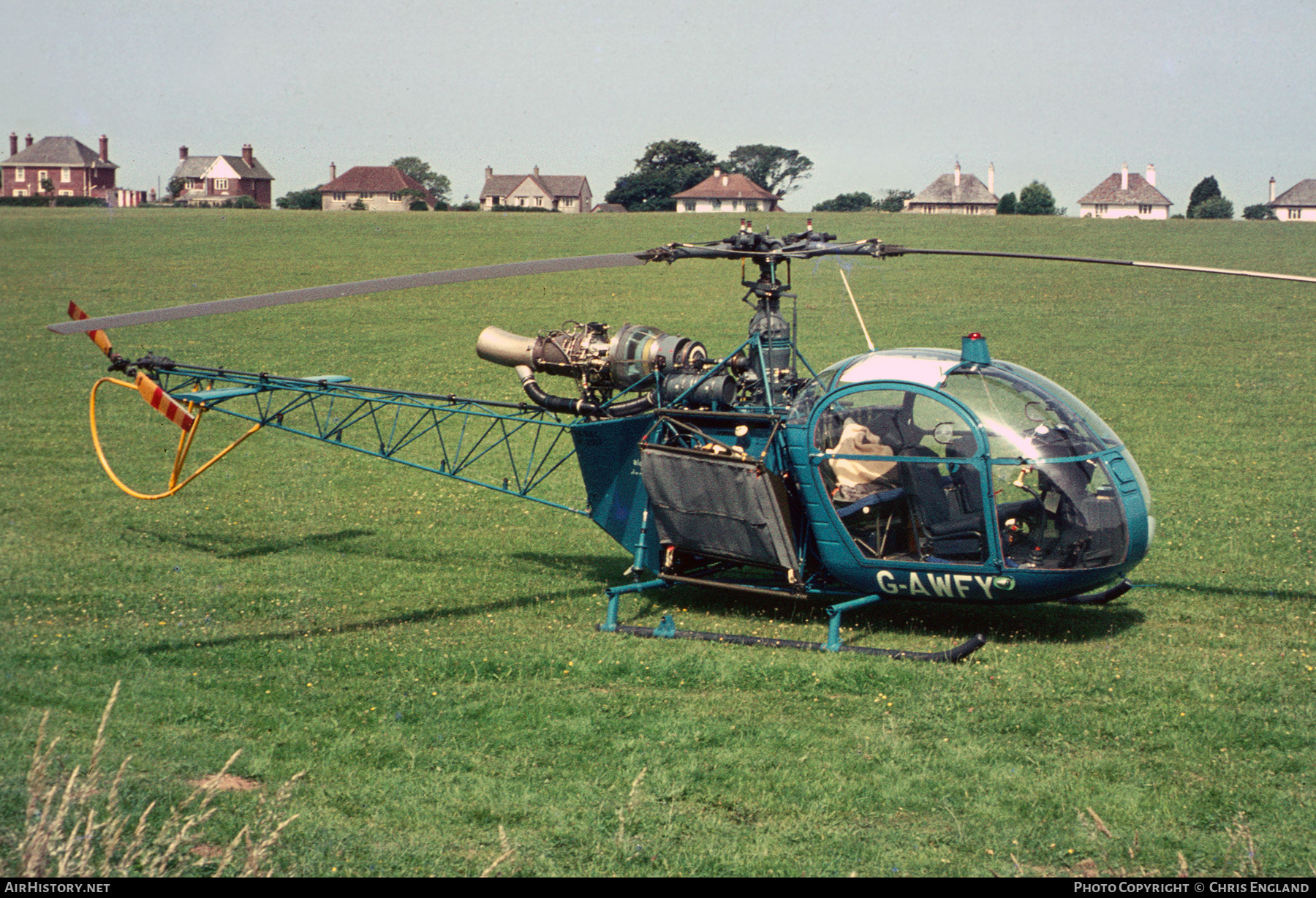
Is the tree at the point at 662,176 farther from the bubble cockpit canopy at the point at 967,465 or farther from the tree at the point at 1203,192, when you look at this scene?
the bubble cockpit canopy at the point at 967,465

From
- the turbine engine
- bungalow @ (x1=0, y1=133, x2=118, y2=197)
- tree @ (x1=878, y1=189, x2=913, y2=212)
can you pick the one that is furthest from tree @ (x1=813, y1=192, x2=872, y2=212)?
the turbine engine

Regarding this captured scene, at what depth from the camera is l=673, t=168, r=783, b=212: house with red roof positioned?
8356 cm

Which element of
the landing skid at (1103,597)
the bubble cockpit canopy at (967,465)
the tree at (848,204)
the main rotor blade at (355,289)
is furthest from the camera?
the tree at (848,204)

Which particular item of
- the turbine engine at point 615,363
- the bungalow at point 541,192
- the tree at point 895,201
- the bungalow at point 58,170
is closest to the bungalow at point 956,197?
the tree at point 895,201

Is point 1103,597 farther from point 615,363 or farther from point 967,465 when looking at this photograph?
point 615,363

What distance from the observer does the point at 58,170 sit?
78062mm

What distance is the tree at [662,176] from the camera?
8419 centimetres

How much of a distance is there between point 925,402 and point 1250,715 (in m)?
3.19

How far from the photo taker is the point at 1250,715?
8.00 meters

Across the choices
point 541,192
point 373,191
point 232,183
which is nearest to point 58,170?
point 232,183

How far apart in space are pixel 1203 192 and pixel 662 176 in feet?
132

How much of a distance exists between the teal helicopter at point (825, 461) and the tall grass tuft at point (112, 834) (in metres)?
3.57

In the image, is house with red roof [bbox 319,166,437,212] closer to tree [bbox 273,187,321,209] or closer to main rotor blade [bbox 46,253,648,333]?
tree [bbox 273,187,321,209]

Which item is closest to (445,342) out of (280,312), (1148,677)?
(280,312)
